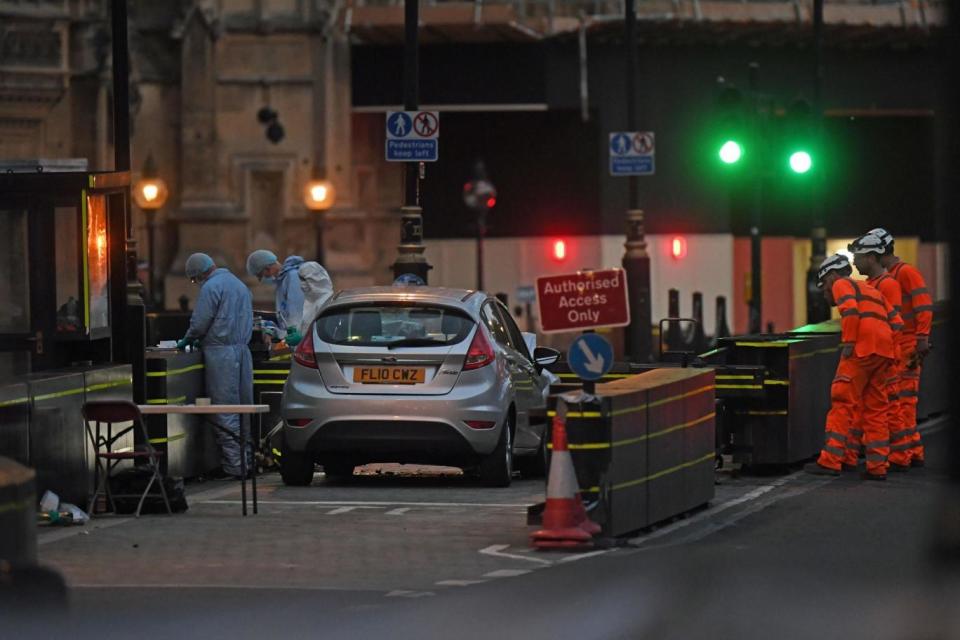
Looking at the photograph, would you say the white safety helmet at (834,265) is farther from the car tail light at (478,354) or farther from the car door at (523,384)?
the car tail light at (478,354)

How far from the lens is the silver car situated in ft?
59.6

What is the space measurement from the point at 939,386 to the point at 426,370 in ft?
33.5

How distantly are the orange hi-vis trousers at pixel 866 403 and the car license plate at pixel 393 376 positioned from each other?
327 centimetres

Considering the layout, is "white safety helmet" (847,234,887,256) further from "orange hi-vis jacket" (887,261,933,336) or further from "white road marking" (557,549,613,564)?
"white road marking" (557,549,613,564)

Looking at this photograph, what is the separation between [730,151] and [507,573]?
78.9 feet

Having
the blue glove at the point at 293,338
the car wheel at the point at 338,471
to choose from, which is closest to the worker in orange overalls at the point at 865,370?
the car wheel at the point at 338,471

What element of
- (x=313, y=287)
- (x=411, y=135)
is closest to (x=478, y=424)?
(x=313, y=287)

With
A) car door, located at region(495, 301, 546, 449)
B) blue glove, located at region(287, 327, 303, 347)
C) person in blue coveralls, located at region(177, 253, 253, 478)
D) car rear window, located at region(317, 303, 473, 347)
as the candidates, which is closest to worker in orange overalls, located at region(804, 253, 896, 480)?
car door, located at region(495, 301, 546, 449)

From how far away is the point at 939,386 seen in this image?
27.0m

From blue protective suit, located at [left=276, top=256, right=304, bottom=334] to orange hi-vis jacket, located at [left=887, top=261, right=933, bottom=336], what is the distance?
18.5 ft

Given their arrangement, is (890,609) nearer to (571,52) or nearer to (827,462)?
(827,462)

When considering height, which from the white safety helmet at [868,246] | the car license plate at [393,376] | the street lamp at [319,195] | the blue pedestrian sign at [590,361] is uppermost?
the street lamp at [319,195]

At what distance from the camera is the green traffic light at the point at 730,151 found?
3675 cm

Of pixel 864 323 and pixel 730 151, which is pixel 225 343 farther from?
pixel 730 151
